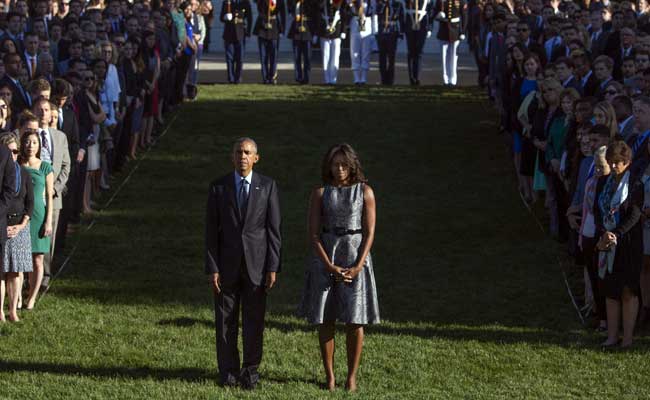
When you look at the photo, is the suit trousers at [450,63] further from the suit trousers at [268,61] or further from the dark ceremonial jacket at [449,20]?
the suit trousers at [268,61]

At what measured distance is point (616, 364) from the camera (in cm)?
1245

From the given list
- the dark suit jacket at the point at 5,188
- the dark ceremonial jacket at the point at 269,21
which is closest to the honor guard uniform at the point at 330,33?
the dark ceremonial jacket at the point at 269,21

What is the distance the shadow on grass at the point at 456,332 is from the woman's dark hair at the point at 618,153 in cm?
169

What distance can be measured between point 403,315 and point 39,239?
11.6 feet

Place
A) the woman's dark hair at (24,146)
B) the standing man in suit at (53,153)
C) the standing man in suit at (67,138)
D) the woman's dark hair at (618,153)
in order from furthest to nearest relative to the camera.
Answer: the standing man in suit at (67,138)
the standing man in suit at (53,153)
the woman's dark hair at (24,146)
the woman's dark hair at (618,153)

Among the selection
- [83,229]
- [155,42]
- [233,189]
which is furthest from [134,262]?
[155,42]

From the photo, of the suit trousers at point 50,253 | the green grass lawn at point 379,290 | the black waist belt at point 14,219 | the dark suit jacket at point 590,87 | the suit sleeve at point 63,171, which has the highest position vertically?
the dark suit jacket at point 590,87

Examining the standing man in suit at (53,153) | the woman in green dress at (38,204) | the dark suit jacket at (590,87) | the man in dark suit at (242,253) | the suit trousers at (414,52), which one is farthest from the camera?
the suit trousers at (414,52)

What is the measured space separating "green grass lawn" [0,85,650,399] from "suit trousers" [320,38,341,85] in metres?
5.28

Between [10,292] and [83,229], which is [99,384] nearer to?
[10,292]

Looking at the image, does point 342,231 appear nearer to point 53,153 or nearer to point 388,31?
point 53,153

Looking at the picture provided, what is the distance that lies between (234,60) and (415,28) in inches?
149

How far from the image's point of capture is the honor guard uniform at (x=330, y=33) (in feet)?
101

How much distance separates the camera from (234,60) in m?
31.0
